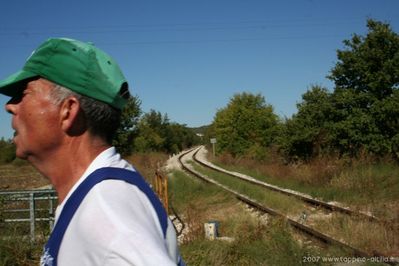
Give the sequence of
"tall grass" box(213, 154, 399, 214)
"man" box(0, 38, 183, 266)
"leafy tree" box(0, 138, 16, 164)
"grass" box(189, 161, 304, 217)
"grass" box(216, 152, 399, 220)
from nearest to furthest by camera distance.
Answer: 1. "man" box(0, 38, 183, 266)
2. "grass" box(216, 152, 399, 220)
3. "grass" box(189, 161, 304, 217)
4. "tall grass" box(213, 154, 399, 214)
5. "leafy tree" box(0, 138, 16, 164)

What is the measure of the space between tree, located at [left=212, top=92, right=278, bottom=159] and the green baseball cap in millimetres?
38395

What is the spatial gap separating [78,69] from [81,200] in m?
0.42

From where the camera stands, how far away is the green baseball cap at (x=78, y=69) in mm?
1475

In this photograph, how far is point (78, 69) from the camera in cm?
147

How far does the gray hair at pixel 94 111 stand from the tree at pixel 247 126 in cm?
3835

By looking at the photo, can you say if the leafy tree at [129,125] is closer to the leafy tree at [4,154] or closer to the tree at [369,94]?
the tree at [369,94]

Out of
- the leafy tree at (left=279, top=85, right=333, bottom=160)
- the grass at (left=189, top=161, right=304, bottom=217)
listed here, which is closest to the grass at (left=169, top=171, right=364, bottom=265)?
the grass at (left=189, top=161, right=304, bottom=217)

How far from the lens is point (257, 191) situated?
18.2 metres

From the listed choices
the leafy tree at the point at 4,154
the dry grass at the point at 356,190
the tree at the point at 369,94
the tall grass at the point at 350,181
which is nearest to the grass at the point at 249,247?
the dry grass at the point at 356,190

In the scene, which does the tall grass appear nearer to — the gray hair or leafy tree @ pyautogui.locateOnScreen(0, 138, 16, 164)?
the gray hair

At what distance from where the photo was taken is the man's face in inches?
60.4

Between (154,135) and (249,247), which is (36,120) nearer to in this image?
(249,247)

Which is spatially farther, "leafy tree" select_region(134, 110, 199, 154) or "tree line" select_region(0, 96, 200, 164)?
"leafy tree" select_region(134, 110, 199, 154)

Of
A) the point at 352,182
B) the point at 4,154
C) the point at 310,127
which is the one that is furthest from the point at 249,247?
the point at 4,154
